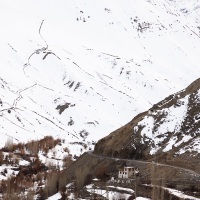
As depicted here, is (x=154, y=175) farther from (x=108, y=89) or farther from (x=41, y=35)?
(x=41, y=35)

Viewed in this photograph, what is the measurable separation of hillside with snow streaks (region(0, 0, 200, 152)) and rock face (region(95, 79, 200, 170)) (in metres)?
0.27

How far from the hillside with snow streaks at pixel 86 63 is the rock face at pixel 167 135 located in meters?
0.27

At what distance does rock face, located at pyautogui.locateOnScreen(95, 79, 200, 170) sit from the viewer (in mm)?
18953

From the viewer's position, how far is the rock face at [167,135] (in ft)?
62.2

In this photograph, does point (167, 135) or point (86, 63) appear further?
point (86, 63)

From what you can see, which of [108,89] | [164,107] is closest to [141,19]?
[108,89]

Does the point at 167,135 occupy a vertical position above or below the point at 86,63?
below

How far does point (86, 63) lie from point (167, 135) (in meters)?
40.9

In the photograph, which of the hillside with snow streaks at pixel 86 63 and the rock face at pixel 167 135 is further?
the hillside with snow streaks at pixel 86 63

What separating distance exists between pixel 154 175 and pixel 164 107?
15.7ft

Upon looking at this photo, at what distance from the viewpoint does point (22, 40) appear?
6066 centimetres

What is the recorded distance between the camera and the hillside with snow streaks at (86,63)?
44.8 m

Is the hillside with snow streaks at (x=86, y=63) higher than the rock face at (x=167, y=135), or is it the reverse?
the hillside with snow streaks at (x=86, y=63)

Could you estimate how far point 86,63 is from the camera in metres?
60.5
